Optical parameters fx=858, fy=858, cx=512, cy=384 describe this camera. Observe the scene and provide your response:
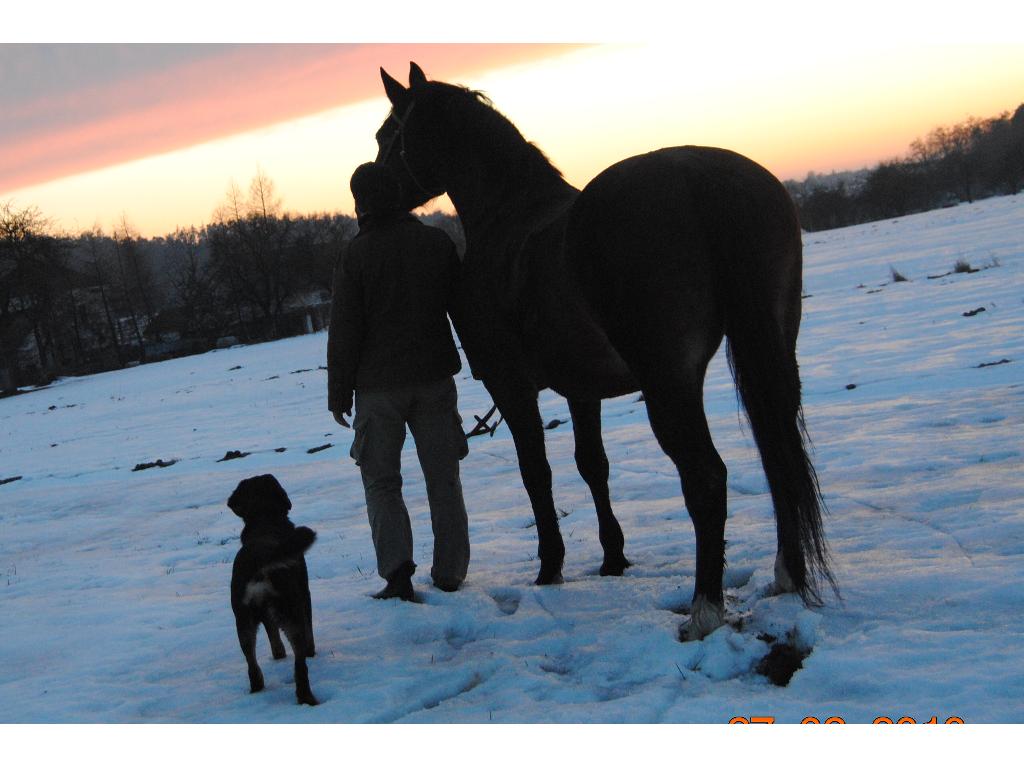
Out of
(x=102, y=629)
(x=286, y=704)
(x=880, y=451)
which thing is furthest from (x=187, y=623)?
(x=880, y=451)

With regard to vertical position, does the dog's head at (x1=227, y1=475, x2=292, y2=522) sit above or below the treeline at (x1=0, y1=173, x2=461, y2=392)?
below

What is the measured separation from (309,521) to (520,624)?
3.51 metres

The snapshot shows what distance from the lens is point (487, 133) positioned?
4562 mm

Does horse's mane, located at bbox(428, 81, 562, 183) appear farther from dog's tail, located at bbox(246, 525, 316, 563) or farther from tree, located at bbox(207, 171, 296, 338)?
tree, located at bbox(207, 171, 296, 338)

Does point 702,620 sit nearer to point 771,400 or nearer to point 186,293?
point 771,400

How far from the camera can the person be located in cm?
449

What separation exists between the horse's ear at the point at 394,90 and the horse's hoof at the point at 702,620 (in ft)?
9.84

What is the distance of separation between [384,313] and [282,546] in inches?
58.6

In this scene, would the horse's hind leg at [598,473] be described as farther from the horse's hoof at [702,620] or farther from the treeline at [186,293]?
the treeline at [186,293]

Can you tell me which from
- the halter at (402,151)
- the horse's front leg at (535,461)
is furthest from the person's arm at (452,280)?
the horse's front leg at (535,461)

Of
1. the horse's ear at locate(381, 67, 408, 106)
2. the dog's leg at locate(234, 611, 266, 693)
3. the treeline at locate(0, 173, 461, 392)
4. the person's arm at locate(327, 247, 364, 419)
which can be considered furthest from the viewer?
the treeline at locate(0, 173, 461, 392)

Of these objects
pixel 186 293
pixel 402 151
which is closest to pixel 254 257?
pixel 186 293

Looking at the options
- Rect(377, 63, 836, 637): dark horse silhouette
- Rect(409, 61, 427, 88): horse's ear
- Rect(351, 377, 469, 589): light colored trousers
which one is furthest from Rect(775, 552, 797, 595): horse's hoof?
Rect(409, 61, 427, 88): horse's ear

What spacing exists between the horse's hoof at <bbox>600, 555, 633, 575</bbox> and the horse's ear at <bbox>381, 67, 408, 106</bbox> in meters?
2.74
